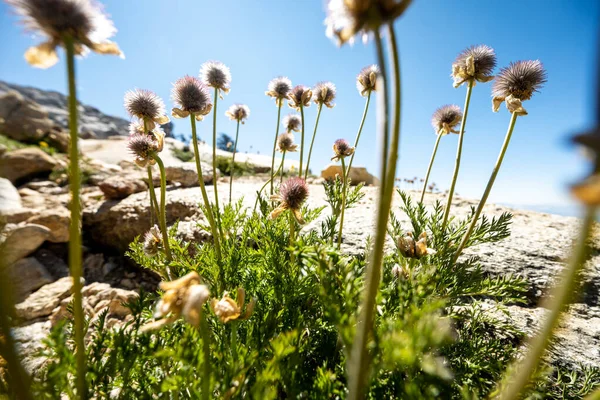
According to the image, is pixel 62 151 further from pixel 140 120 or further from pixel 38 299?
pixel 140 120

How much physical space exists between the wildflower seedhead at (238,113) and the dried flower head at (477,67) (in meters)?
2.41

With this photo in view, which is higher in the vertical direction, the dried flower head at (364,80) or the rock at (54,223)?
the dried flower head at (364,80)

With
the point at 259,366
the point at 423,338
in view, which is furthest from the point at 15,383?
the point at 423,338

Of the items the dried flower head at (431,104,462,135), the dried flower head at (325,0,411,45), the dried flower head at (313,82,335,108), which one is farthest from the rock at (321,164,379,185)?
the dried flower head at (325,0,411,45)

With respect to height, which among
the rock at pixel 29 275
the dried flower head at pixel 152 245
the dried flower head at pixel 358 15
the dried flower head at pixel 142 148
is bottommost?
the rock at pixel 29 275

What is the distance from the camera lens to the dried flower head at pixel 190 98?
1.65 metres

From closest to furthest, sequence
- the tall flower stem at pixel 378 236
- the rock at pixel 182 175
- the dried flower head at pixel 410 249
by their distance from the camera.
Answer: the tall flower stem at pixel 378 236 → the dried flower head at pixel 410 249 → the rock at pixel 182 175

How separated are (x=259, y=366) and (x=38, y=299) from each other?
10.3 feet

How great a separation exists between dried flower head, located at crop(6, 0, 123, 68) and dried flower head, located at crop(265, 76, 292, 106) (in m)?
1.95

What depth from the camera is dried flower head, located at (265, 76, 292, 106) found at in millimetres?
2652

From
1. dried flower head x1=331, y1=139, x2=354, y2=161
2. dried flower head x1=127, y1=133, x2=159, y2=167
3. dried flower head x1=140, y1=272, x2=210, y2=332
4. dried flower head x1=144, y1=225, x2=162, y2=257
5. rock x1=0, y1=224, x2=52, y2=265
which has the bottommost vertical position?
rock x1=0, y1=224, x2=52, y2=265

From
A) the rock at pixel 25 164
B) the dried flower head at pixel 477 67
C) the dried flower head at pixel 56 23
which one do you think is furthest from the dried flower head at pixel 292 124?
the rock at pixel 25 164

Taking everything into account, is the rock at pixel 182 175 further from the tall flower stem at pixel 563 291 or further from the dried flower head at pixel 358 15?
the tall flower stem at pixel 563 291

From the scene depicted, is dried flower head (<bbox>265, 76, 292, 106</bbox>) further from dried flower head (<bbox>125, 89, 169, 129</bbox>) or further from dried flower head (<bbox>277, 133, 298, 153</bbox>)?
dried flower head (<bbox>125, 89, 169, 129</bbox>)
